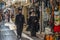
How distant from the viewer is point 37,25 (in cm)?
159

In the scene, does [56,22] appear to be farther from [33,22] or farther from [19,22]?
[19,22]

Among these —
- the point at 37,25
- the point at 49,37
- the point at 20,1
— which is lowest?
the point at 49,37

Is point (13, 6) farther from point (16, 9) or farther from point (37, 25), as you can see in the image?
point (37, 25)

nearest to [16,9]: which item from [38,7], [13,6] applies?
[13,6]

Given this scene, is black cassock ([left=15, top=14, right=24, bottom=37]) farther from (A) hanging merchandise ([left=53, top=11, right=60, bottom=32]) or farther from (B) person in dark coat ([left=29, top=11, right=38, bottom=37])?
(A) hanging merchandise ([left=53, top=11, right=60, bottom=32])

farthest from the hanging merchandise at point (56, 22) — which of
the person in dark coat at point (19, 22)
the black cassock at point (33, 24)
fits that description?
the person in dark coat at point (19, 22)

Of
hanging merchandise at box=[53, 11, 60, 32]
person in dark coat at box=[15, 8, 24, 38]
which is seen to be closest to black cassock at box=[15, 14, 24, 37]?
person in dark coat at box=[15, 8, 24, 38]

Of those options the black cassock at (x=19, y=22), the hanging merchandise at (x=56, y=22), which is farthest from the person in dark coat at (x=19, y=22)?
the hanging merchandise at (x=56, y=22)

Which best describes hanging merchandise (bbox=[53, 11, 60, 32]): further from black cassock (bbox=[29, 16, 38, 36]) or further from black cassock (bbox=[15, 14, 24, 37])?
black cassock (bbox=[15, 14, 24, 37])

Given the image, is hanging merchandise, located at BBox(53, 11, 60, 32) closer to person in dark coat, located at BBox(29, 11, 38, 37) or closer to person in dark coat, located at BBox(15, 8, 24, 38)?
person in dark coat, located at BBox(29, 11, 38, 37)

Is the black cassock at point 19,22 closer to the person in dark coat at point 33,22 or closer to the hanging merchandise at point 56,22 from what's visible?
the person in dark coat at point 33,22

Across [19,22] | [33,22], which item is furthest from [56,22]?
[19,22]

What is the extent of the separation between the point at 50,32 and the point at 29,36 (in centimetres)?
20

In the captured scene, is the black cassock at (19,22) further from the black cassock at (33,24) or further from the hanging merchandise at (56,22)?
the hanging merchandise at (56,22)
